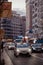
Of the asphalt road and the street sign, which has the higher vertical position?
the street sign

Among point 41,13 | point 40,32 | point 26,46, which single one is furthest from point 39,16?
point 26,46

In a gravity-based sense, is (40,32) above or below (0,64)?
below

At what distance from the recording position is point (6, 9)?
18.3 m

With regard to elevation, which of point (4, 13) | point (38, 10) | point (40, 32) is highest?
point (4, 13)

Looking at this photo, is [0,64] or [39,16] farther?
[39,16]

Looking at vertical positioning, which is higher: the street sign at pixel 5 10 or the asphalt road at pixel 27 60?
the street sign at pixel 5 10

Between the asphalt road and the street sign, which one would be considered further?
the asphalt road

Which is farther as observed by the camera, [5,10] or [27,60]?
[27,60]

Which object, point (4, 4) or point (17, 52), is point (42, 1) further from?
point (4, 4)

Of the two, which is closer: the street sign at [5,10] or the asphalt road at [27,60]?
the street sign at [5,10]

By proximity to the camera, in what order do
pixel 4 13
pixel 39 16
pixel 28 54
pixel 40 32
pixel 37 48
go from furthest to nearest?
pixel 39 16 → pixel 40 32 → pixel 37 48 → pixel 28 54 → pixel 4 13

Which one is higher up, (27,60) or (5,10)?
(5,10)

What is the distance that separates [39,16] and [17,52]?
4359 inches

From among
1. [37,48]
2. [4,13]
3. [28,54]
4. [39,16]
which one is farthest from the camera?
[39,16]
